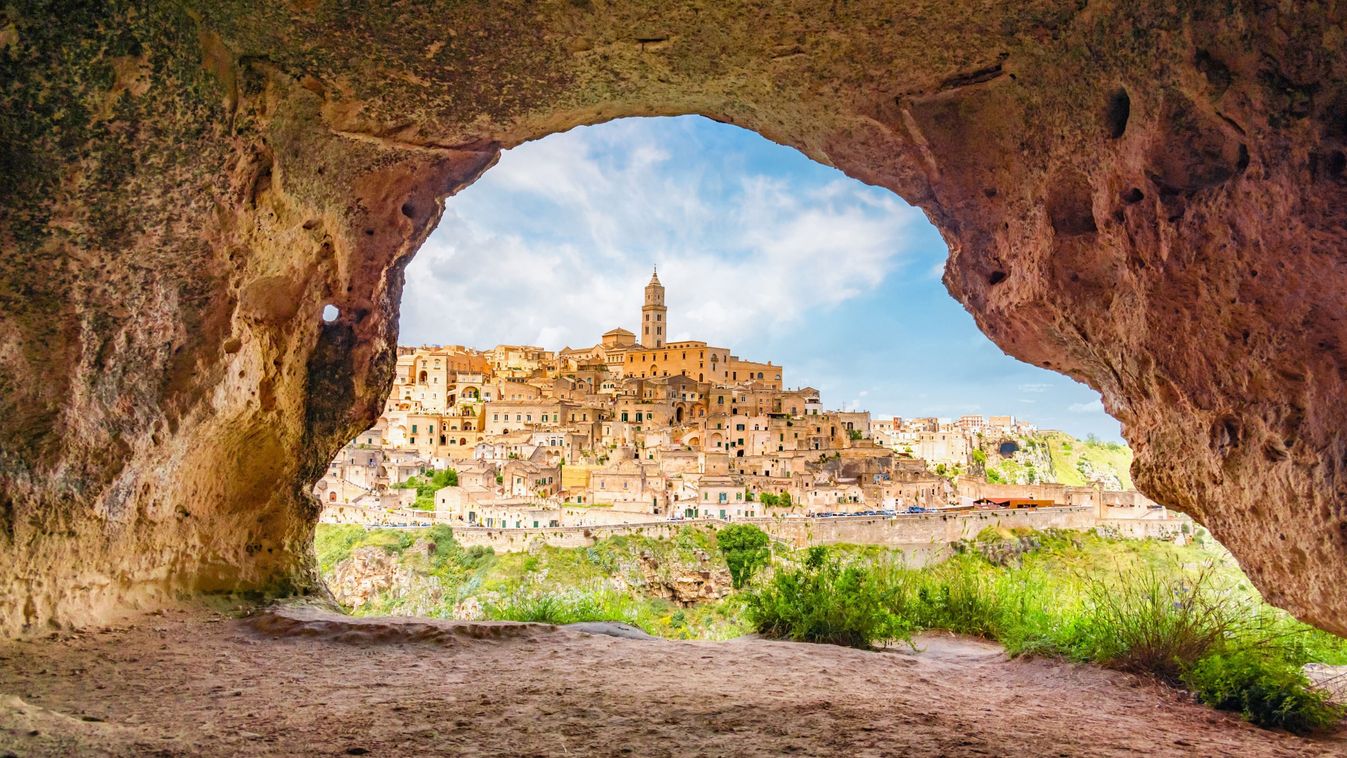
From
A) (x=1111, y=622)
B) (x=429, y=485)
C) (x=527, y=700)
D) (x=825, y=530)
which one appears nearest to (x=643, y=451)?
(x=429, y=485)

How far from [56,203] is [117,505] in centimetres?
189

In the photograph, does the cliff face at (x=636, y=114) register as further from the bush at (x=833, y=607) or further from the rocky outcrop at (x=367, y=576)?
the rocky outcrop at (x=367, y=576)

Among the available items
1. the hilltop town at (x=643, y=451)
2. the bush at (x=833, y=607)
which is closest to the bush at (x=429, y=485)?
the hilltop town at (x=643, y=451)

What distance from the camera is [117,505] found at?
14.5ft

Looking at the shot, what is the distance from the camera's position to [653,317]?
10100 cm

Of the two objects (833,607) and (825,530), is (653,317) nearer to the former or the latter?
(825,530)

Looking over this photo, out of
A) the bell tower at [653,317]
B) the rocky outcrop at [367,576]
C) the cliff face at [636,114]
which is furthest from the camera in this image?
the bell tower at [653,317]

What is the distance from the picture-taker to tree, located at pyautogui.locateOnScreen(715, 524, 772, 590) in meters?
34.3

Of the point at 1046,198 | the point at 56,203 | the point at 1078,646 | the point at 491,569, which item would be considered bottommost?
the point at 491,569

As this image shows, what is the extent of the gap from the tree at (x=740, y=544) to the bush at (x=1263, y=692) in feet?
97.3

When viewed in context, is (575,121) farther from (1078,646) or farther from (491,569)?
(491,569)

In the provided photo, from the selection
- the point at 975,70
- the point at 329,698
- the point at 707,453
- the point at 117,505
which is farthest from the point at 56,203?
the point at 707,453

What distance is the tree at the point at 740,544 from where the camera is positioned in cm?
3428

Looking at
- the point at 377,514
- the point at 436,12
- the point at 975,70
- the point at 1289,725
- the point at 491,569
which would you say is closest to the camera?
the point at 1289,725
